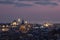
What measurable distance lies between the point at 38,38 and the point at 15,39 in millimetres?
3360

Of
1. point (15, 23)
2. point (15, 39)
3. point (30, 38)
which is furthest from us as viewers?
point (15, 23)

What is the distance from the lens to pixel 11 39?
3031 cm

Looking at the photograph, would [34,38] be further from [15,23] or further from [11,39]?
[15,23]

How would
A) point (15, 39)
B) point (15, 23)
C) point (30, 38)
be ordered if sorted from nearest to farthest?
1. point (15, 39)
2. point (30, 38)
3. point (15, 23)

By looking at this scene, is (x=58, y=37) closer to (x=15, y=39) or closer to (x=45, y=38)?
(x=45, y=38)

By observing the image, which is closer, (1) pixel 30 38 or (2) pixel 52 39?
(2) pixel 52 39

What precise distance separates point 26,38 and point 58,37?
3.97 metres

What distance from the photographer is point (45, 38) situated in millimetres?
31531

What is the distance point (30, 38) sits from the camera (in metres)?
32.3

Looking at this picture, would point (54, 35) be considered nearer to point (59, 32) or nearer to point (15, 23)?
point (59, 32)

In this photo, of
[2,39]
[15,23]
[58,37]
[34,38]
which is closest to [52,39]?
[58,37]

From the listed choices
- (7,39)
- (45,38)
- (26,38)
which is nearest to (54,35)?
(45,38)

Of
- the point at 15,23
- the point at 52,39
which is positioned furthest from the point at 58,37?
the point at 15,23

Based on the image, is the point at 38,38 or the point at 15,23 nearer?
the point at 38,38
